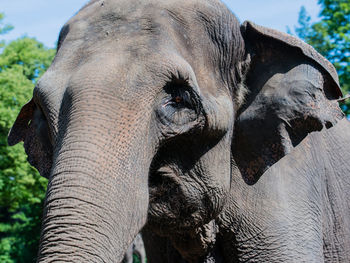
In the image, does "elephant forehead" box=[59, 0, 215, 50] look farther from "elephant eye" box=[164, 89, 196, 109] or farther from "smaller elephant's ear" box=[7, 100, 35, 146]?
"smaller elephant's ear" box=[7, 100, 35, 146]

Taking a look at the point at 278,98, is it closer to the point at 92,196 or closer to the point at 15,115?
the point at 92,196

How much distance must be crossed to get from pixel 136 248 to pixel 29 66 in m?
11.3

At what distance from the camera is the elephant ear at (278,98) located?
2930mm

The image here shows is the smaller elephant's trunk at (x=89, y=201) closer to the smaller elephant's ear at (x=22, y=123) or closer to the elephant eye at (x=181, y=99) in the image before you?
the elephant eye at (x=181, y=99)

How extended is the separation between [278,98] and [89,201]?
4.56 feet

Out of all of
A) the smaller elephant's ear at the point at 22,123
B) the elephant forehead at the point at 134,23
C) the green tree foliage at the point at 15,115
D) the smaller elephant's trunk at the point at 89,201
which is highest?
the elephant forehead at the point at 134,23

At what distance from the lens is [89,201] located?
188cm

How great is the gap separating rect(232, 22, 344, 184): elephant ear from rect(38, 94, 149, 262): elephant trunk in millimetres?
1037

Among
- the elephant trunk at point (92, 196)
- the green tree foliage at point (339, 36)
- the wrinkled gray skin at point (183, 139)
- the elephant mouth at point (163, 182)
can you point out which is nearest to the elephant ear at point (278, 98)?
the wrinkled gray skin at point (183, 139)

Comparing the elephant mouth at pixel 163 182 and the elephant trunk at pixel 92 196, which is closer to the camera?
the elephant trunk at pixel 92 196

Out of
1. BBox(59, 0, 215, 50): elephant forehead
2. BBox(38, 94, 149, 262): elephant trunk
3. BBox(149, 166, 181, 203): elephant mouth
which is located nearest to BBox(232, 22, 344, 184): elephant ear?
BBox(59, 0, 215, 50): elephant forehead

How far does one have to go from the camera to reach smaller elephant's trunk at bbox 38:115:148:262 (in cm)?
184

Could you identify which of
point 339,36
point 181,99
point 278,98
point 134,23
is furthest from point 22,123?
point 339,36

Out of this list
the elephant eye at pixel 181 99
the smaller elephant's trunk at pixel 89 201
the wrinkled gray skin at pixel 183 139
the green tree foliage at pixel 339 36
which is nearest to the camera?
the smaller elephant's trunk at pixel 89 201
